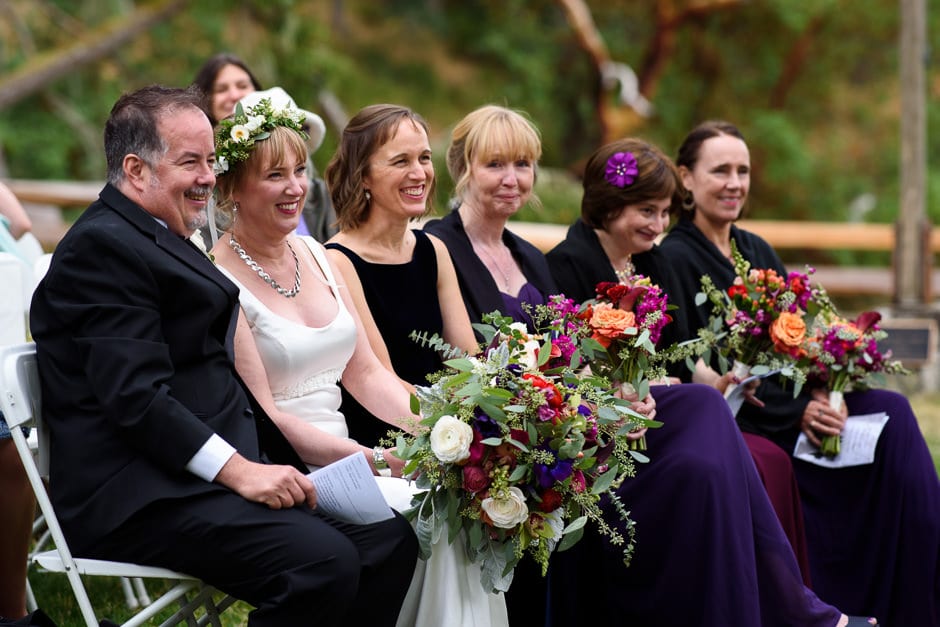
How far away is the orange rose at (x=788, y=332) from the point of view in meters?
4.27

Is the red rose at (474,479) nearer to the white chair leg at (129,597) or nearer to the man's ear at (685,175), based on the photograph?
the white chair leg at (129,597)

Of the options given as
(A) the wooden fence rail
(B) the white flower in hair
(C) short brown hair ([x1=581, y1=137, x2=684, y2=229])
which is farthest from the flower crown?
(A) the wooden fence rail

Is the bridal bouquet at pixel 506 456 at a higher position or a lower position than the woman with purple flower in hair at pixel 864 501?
higher

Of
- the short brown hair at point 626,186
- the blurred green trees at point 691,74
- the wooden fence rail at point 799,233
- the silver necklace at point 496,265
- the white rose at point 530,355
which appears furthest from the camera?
the blurred green trees at point 691,74

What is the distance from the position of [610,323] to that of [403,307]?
2.54ft

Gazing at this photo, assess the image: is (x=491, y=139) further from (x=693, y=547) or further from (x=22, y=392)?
(x=22, y=392)

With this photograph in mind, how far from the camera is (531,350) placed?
3.22 m

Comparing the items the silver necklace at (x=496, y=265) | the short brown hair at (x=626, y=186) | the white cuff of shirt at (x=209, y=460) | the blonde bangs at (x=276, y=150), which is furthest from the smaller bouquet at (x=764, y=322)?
the white cuff of shirt at (x=209, y=460)

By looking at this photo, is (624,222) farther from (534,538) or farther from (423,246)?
(534,538)

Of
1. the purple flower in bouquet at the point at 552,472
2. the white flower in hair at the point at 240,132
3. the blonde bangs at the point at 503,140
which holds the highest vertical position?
the white flower in hair at the point at 240,132

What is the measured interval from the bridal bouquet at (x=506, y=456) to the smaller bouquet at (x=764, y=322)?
4.32 feet

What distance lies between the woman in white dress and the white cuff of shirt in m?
0.46

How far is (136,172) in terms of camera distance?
3002 mm

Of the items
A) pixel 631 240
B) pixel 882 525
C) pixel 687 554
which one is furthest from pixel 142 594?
pixel 882 525
